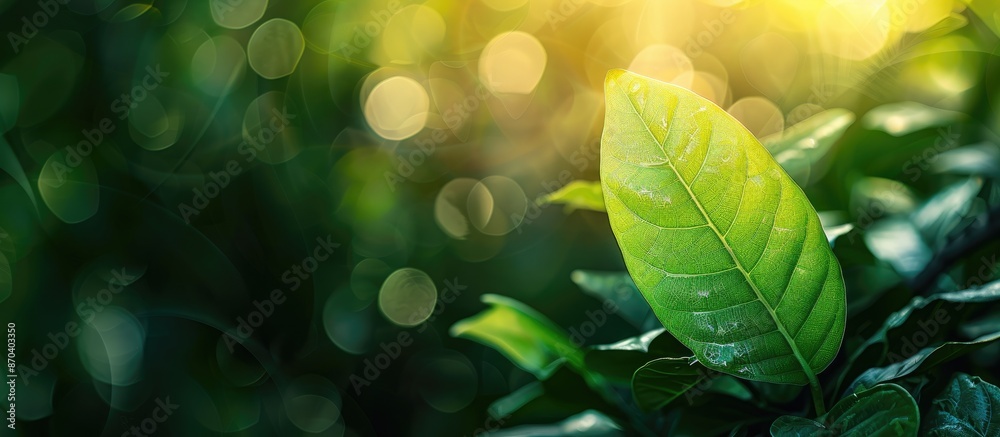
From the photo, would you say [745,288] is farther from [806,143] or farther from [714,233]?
[806,143]

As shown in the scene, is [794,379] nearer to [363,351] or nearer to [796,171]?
[796,171]

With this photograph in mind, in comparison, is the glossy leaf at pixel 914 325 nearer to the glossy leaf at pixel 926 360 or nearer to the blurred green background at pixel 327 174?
the glossy leaf at pixel 926 360

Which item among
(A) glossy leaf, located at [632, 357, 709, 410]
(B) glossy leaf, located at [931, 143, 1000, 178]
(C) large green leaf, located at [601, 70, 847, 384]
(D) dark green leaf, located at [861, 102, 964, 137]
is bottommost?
(A) glossy leaf, located at [632, 357, 709, 410]

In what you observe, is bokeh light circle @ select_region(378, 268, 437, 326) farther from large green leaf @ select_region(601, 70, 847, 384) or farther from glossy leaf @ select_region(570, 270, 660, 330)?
large green leaf @ select_region(601, 70, 847, 384)

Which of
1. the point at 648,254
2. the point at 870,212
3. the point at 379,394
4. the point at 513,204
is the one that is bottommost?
the point at 379,394

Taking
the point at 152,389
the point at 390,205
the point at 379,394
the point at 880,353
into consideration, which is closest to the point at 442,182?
→ the point at 390,205

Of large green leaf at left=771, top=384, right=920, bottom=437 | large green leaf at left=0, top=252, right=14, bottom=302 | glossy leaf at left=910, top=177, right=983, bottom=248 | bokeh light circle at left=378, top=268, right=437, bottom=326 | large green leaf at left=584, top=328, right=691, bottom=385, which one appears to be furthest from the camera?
bokeh light circle at left=378, top=268, right=437, bottom=326

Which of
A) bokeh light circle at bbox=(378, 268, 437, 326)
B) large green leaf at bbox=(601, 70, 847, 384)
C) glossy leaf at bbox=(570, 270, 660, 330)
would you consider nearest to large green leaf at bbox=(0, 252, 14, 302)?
bokeh light circle at bbox=(378, 268, 437, 326)
